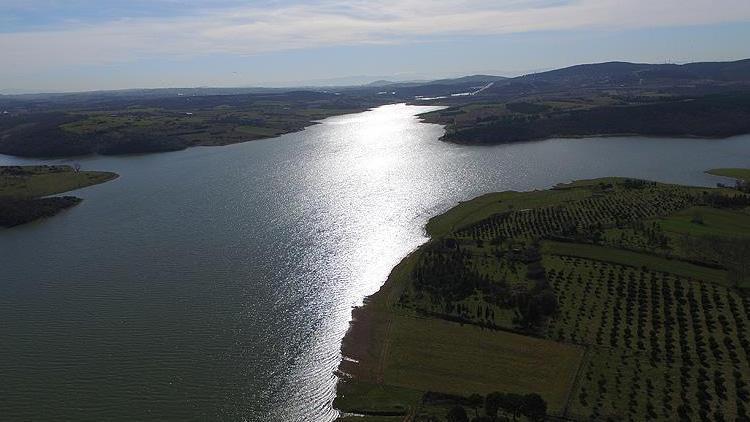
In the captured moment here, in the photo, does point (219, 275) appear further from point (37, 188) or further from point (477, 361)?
point (37, 188)

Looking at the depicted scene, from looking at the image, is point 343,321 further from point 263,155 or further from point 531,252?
point 263,155

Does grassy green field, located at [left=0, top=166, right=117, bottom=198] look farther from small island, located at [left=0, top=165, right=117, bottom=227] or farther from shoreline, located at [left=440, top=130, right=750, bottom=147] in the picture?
shoreline, located at [left=440, top=130, right=750, bottom=147]

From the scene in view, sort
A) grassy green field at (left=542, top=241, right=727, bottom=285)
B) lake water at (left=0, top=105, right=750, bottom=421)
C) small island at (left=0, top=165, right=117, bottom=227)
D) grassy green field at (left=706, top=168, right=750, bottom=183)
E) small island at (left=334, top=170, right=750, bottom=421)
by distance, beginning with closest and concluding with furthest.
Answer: small island at (left=334, top=170, right=750, bottom=421) < lake water at (left=0, top=105, right=750, bottom=421) < grassy green field at (left=542, top=241, right=727, bottom=285) < small island at (left=0, top=165, right=117, bottom=227) < grassy green field at (left=706, top=168, right=750, bottom=183)

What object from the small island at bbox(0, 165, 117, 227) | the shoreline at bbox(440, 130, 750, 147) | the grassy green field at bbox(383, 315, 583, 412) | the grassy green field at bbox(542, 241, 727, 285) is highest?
the shoreline at bbox(440, 130, 750, 147)

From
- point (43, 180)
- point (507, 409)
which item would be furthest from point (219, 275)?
point (43, 180)

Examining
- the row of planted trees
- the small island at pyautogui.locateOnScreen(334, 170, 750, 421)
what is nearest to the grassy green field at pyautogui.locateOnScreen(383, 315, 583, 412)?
the small island at pyautogui.locateOnScreen(334, 170, 750, 421)

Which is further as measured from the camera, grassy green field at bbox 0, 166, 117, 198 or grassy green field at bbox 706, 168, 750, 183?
grassy green field at bbox 0, 166, 117, 198

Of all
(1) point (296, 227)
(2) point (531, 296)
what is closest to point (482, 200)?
(1) point (296, 227)
